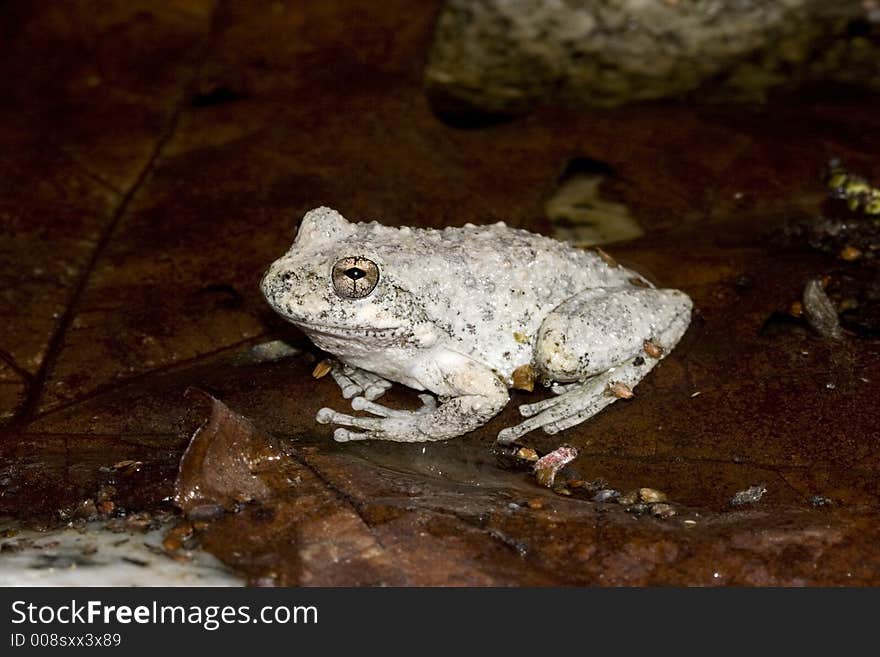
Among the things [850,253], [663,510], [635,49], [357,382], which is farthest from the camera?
[635,49]

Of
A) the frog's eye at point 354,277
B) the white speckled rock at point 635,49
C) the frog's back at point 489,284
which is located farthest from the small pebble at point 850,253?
the frog's eye at point 354,277

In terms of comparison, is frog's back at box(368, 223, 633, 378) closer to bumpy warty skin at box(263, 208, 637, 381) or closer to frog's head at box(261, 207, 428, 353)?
bumpy warty skin at box(263, 208, 637, 381)

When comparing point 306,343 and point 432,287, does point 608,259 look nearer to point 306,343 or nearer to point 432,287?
point 432,287

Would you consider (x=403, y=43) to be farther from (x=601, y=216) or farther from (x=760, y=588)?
(x=760, y=588)

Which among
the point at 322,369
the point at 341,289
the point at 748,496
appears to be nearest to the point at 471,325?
the point at 341,289

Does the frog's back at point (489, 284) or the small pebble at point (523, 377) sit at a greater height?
the frog's back at point (489, 284)

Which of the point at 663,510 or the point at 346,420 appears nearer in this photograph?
the point at 663,510

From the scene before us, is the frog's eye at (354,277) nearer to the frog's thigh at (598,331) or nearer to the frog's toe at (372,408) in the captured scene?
the frog's toe at (372,408)

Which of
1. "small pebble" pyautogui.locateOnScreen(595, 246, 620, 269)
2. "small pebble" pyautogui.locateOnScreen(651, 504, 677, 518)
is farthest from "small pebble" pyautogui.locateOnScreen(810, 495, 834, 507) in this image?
"small pebble" pyautogui.locateOnScreen(595, 246, 620, 269)
